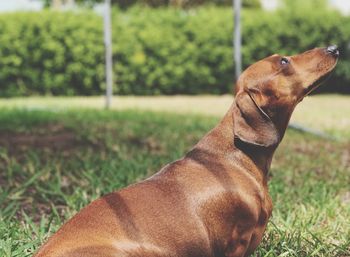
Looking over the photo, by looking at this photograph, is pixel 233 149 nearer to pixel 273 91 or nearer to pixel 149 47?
pixel 273 91

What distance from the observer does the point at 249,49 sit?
18078 millimetres

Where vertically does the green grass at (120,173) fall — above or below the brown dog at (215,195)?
below

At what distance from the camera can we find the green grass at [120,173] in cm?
336

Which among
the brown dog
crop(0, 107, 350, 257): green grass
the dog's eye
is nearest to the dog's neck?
the brown dog

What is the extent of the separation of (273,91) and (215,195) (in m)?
0.58

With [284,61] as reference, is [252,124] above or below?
below

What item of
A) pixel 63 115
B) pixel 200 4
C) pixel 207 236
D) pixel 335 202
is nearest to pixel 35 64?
pixel 63 115

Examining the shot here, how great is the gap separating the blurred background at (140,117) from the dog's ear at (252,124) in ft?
2.23

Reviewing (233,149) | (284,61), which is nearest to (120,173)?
(233,149)

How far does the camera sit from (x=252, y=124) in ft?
8.69

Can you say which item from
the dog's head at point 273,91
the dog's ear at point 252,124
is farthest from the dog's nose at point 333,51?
the dog's ear at point 252,124

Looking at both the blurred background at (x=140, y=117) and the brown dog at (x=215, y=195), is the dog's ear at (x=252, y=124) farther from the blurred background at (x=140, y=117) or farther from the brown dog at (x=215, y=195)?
the blurred background at (x=140, y=117)

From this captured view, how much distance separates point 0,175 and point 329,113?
8.10 metres

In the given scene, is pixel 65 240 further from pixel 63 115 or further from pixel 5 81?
pixel 5 81
